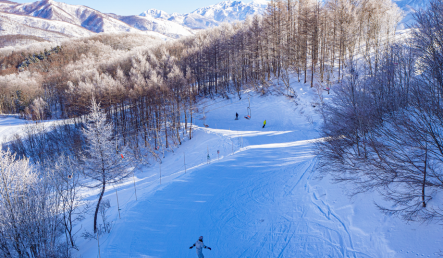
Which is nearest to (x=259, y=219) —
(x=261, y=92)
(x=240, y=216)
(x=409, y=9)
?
(x=240, y=216)

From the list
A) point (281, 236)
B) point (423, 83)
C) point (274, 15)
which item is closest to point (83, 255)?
point (281, 236)

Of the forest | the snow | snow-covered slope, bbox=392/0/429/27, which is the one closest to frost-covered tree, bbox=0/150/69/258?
the forest

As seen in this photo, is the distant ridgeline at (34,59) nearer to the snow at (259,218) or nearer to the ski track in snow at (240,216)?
the snow at (259,218)

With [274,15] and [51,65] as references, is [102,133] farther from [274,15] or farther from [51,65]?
[51,65]

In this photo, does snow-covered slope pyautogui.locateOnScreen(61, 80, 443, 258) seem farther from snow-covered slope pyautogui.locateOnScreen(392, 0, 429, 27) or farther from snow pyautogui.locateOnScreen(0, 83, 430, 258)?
snow-covered slope pyautogui.locateOnScreen(392, 0, 429, 27)

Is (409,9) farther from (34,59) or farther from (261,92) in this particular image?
(34,59)

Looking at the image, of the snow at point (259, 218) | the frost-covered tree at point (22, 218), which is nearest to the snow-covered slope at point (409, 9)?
the snow at point (259, 218)
